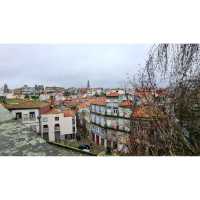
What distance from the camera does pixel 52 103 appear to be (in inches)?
132

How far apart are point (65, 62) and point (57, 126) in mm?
683

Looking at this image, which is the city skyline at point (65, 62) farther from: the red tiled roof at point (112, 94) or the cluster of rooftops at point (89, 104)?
the cluster of rooftops at point (89, 104)

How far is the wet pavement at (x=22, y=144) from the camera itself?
10.5 feet

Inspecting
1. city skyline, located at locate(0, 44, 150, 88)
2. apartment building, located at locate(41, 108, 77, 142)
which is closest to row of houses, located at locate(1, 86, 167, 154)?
apartment building, located at locate(41, 108, 77, 142)

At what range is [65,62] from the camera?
3227 millimetres

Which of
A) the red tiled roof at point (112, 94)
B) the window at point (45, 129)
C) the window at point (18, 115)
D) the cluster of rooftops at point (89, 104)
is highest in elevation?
the red tiled roof at point (112, 94)

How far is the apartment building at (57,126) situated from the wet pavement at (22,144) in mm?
93

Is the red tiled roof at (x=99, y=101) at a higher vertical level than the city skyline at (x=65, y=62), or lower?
lower

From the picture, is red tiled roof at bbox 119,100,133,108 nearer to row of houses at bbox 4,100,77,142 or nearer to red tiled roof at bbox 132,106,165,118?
red tiled roof at bbox 132,106,165,118

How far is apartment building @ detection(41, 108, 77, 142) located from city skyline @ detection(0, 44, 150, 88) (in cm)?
35

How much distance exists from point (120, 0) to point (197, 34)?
2.74 feet

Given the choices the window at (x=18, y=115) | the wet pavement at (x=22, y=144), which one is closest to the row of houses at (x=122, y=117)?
the wet pavement at (x=22, y=144)

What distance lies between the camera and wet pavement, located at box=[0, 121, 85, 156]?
10.5ft
